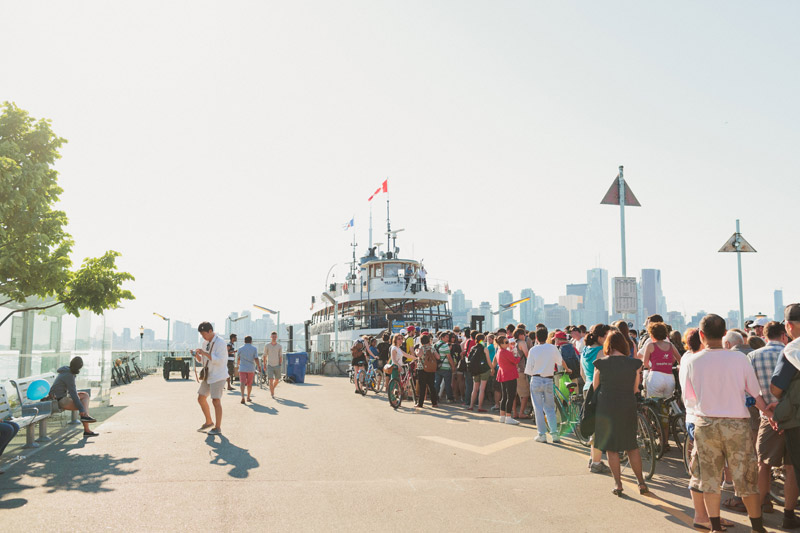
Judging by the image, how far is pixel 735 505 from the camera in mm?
5762

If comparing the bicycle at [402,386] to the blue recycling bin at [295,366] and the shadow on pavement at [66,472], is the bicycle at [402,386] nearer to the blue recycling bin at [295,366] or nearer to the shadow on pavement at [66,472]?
the shadow on pavement at [66,472]

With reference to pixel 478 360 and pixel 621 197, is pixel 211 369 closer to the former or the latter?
pixel 478 360

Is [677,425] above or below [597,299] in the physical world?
below

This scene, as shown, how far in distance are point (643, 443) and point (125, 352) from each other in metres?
27.0

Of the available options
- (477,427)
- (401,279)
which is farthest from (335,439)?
(401,279)

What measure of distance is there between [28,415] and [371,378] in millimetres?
10750

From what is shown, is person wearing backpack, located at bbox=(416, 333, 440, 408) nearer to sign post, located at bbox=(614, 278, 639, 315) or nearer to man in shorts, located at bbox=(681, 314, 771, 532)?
sign post, located at bbox=(614, 278, 639, 315)

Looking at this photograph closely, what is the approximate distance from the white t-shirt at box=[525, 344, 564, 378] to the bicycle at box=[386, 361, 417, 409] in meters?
5.14

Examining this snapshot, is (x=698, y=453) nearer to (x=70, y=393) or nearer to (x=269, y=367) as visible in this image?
(x=70, y=393)

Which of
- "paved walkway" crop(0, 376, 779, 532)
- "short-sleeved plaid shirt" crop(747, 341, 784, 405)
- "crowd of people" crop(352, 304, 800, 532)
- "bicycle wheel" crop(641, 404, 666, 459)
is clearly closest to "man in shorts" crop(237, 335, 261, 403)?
"paved walkway" crop(0, 376, 779, 532)

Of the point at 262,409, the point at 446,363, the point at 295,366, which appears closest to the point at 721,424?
the point at 446,363

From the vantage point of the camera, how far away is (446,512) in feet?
18.0

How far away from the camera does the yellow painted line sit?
853cm

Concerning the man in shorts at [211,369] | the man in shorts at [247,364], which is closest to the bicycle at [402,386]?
the man in shorts at [247,364]
